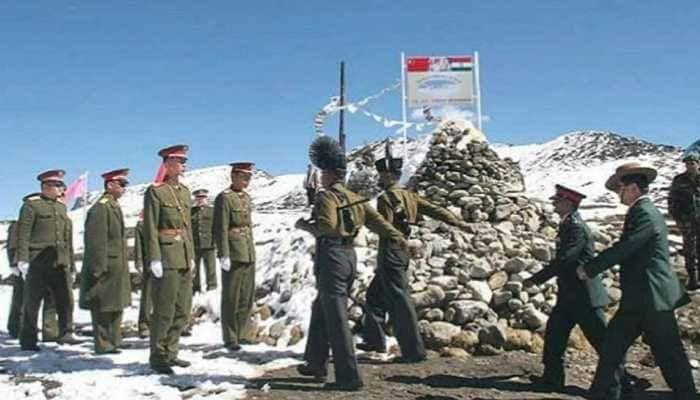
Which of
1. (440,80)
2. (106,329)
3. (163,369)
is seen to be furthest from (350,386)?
Result: (440,80)

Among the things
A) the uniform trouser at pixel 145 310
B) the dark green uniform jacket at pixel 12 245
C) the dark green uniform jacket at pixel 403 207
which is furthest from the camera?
the dark green uniform jacket at pixel 12 245

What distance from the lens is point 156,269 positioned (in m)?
7.56

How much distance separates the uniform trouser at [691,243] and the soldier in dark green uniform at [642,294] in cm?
548

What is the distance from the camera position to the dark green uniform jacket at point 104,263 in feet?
29.8

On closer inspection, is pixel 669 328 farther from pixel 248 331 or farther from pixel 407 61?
pixel 407 61

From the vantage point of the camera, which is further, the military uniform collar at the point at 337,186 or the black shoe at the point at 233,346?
the black shoe at the point at 233,346

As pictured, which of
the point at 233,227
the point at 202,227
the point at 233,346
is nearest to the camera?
the point at 233,346

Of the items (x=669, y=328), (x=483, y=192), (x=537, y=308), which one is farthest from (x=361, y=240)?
(x=669, y=328)

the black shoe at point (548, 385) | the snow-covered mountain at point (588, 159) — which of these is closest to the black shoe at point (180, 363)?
the black shoe at point (548, 385)

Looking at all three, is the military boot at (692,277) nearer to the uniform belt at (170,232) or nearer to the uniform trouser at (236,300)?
the uniform trouser at (236,300)

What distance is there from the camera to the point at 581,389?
7.00 metres

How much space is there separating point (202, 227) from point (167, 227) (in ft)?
13.2

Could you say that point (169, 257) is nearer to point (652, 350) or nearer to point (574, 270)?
point (574, 270)

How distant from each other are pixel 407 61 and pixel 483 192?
361 centimetres
